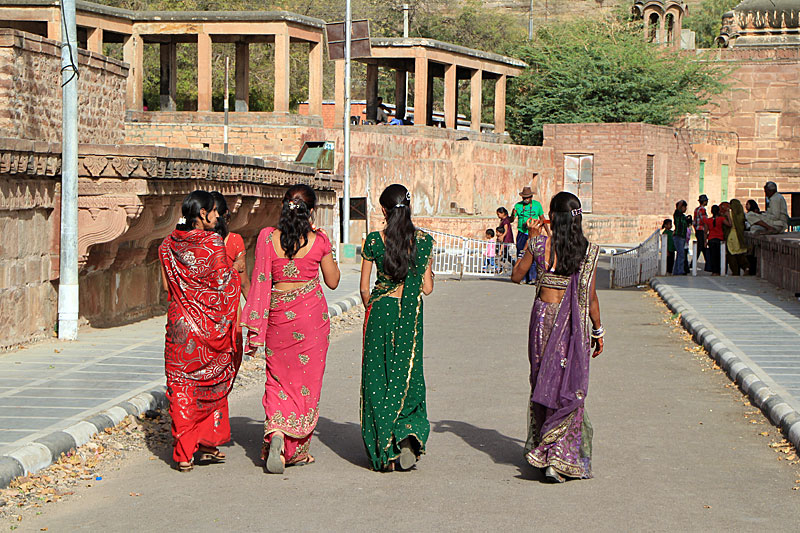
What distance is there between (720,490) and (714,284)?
47.5ft

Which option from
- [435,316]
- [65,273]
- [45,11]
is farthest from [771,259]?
[45,11]

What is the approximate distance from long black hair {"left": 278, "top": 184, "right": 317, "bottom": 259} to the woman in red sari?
430 mm

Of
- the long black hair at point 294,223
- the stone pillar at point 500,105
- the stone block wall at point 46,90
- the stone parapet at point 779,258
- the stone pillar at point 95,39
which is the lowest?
the stone parapet at point 779,258

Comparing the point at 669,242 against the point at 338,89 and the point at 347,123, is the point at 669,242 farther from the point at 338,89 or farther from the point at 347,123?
the point at 338,89

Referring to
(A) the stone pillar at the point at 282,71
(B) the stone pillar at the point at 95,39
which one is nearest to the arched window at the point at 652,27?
(A) the stone pillar at the point at 282,71

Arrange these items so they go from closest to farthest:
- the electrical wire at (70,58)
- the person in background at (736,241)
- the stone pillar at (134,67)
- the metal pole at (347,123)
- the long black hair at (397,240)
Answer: the long black hair at (397,240) → the electrical wire at (70,58) → the person in background at (736,241) → the metal pole at (347,123) → the stone pillar at (134,67)

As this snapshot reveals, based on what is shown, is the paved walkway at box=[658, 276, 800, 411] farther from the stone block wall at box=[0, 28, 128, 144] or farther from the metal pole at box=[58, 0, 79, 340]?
the stone block wall at box=[0, 28, 128, 144]

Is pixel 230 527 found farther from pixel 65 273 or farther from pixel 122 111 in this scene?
pixel 122 111

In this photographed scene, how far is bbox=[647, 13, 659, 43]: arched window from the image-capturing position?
49688 millimetres

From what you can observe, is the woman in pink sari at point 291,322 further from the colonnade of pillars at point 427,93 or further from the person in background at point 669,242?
the colonnade of pillars at point 427,93

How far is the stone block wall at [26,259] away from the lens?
1034 centimetres

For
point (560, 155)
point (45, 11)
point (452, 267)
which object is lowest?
point (452, 267)

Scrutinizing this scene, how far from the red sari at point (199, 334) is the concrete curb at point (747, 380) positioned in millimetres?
3743

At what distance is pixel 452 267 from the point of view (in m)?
26.9
